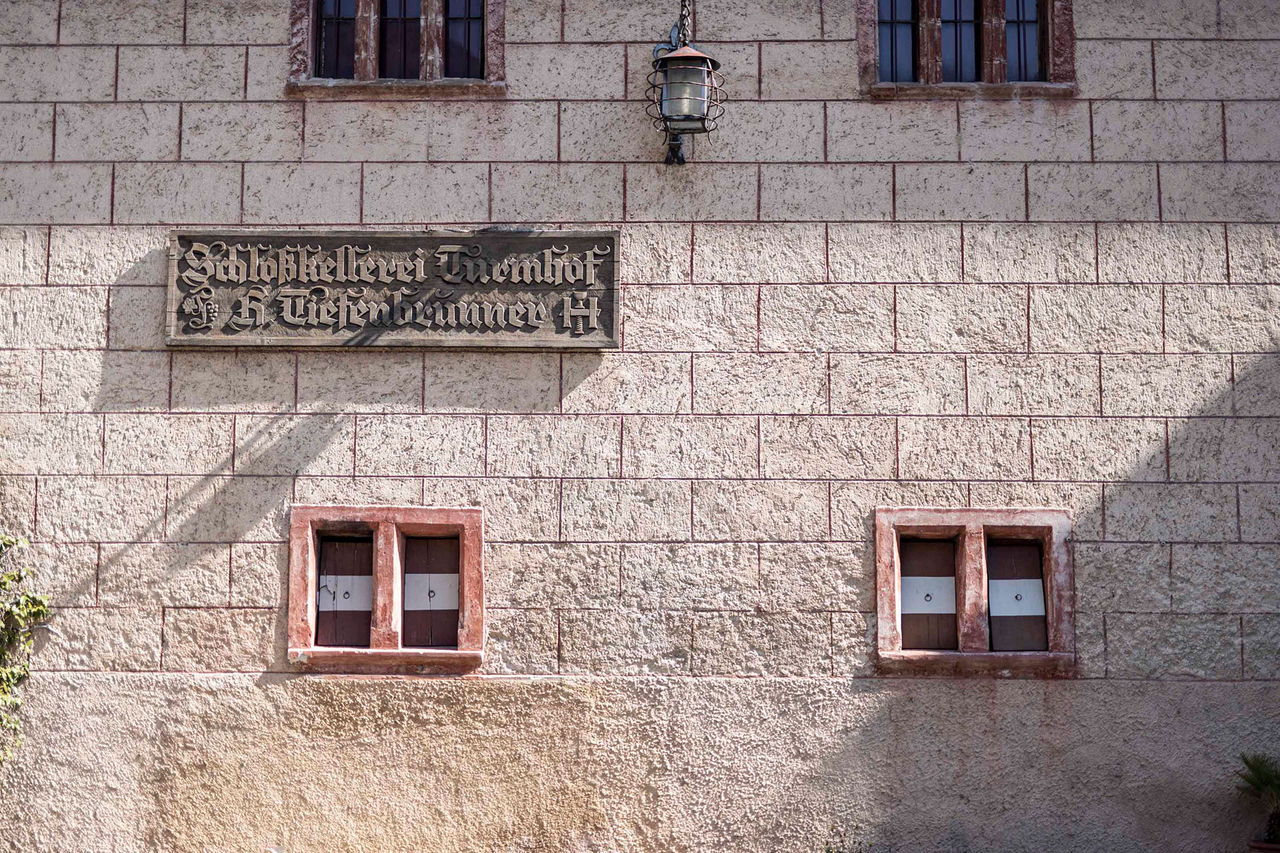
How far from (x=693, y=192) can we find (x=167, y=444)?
11.3 feet

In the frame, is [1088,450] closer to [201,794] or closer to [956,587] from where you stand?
[956,587]

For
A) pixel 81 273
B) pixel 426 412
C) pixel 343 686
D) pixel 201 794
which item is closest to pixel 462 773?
pixel 343 686

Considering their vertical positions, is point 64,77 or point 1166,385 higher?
point 64,77

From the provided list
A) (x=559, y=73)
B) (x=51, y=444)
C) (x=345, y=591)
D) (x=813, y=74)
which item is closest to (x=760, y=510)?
(x=345, y=591)

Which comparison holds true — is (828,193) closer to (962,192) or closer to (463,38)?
(962,192)

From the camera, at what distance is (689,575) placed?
324 inches

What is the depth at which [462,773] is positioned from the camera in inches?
319

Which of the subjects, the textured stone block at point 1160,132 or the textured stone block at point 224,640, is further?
the textured stone block at point 1160,132

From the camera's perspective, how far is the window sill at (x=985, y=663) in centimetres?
808

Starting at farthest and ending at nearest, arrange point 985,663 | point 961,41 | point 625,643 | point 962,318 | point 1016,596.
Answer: point 961,41, point 962,318, point 1016,596, point 625,643, point 985,663

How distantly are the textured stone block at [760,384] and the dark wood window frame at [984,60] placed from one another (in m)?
1.72

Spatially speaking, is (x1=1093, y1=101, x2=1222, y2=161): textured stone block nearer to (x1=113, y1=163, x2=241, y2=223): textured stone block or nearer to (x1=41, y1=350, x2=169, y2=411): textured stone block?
(x1=113, y1=163, x2=241, y2=223): textured stone block

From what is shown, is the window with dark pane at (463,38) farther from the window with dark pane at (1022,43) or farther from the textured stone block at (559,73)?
the window with dark pane at (1022,43)

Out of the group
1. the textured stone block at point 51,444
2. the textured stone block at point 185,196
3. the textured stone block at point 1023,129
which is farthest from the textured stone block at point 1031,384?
Result: the textured stone block at point 51,444
